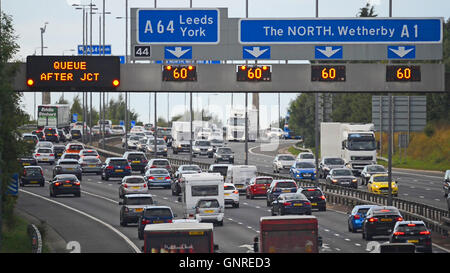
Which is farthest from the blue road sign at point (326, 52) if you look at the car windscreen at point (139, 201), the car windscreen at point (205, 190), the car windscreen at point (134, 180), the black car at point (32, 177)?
the black car at point (32, 177)

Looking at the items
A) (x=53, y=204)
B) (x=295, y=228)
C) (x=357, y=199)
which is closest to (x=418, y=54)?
(x=357, y=199)

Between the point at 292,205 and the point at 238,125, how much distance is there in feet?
303

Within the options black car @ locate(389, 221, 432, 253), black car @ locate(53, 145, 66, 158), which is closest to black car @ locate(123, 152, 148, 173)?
black car @ locate(53, 145, 66, 158)

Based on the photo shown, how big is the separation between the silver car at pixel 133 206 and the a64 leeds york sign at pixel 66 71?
26.0 ft

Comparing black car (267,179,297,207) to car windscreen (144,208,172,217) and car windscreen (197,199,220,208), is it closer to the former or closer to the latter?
car windscreen (197,199,220,208)

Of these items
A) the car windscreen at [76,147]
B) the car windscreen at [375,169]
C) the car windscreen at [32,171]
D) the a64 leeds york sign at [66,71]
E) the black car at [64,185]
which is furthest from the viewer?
the car windscreen at [76,147]

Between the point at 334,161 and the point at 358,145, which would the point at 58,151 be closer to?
the point at 334,161

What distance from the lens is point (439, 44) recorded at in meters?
46.6

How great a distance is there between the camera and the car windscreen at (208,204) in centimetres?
4850

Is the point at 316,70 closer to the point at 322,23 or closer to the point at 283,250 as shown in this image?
the point at 322,23

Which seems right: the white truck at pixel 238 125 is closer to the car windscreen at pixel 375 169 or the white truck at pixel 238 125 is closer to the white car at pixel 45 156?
the white car at pixel 45 156

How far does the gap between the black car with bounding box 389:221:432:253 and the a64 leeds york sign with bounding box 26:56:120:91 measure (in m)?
13.7

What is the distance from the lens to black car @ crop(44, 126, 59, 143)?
126 meters

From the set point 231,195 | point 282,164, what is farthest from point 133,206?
point 282,164
